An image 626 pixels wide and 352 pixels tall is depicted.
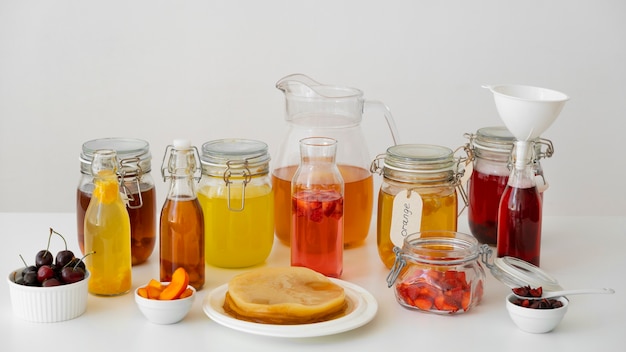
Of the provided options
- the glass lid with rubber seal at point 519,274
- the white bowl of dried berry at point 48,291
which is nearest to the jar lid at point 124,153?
the white bowl of dried berry at point 48,291

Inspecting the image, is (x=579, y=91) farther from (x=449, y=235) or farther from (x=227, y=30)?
(x=449, y=235)

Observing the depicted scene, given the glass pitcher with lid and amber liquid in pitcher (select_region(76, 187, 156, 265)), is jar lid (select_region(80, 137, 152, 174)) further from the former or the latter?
the glass pitcher with lid

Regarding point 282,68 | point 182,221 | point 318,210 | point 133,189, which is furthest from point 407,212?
point 282,68

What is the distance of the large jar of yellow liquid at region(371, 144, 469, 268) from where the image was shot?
1.59 m

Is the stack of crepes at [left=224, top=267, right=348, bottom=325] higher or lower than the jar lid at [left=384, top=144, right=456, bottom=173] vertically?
lower

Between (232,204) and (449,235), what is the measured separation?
0.39 meters

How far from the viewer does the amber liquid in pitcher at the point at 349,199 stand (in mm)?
1737

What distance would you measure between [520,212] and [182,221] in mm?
605

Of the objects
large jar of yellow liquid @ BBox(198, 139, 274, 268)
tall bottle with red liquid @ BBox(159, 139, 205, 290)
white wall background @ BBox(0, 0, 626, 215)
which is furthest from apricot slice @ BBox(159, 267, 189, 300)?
white wall background @ BBox(0, 0, 626, 215)

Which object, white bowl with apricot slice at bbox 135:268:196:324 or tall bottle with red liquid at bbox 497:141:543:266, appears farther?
tall bottle with red liquid at bbox 497:141:543:266

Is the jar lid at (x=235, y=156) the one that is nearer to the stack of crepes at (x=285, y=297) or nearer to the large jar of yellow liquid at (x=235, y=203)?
the large jar of yellow liquid at (x=235, y=203)

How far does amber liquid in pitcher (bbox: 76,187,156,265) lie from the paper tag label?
46 centimetres

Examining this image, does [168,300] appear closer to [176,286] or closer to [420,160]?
[176,286]

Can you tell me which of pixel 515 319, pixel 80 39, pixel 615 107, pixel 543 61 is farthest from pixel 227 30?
pixel 515 319
